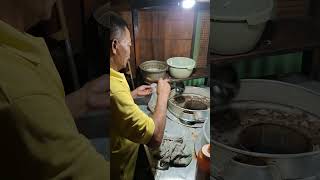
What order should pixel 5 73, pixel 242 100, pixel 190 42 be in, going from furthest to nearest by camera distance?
pixel 242 100 → pixel 190 42 → pixel 5 73

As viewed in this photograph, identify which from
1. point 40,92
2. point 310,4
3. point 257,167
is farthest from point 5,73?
point 310,4

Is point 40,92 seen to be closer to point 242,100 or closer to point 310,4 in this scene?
point 242,100

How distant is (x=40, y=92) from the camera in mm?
469

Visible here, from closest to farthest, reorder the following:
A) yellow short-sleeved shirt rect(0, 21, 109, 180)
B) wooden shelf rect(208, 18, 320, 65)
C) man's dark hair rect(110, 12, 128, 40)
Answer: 1. yellow short-sleeved shirt rect(0, 21, 109, 180)
2. man's dark hair rect(110, 12, 128, 40)
3. wooden shelf rect(208, 18, 320, 65)

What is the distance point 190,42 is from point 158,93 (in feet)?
0.35

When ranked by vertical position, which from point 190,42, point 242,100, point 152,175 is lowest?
point 152,175

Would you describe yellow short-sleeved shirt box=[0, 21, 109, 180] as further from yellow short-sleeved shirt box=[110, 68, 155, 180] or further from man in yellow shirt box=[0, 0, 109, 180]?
yellow short-sleeved shirt box=[110, 68, 155, 180]

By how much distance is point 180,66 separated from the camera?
633 mm

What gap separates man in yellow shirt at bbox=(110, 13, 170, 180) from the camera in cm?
61

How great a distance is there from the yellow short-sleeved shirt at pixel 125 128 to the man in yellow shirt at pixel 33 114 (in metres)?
0.09

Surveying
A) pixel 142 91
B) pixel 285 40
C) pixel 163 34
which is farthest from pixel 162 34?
pixel 285 40

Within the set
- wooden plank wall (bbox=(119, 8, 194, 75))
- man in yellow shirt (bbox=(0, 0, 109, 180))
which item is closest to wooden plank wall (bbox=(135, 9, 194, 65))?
wooden plank wall (bbox=(119, 8, 194, 75))

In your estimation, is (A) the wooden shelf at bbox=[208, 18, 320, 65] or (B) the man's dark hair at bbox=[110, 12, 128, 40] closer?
(B) the man's dark hair at bbox=[110, 12, 128, 40]

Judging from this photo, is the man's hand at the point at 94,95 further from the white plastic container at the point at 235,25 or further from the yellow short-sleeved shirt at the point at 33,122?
the white plastic container at the point at 235,25
